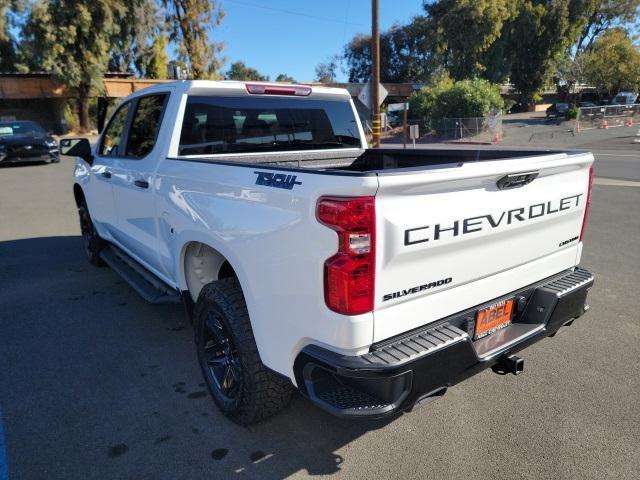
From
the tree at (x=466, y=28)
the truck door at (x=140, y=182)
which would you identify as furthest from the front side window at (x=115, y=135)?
the tree at (x=466, y=28)

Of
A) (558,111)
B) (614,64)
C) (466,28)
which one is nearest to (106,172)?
(558,111)

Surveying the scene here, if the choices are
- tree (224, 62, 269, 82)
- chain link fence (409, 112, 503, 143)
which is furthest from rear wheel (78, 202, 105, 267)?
tree (224, 62, 269, 82)

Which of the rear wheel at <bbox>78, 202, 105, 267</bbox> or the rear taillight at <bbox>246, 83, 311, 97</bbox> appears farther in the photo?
the rear wheel at <bbox>78, 202, 105, 267</bbox>

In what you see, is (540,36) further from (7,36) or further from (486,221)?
(486,221)

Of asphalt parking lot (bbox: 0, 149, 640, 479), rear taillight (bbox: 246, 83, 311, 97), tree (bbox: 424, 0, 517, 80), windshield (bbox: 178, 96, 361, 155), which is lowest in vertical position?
asphalt parking lot (bbox: 0, 149, 640, 479)

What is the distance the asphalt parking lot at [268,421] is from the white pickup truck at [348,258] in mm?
310

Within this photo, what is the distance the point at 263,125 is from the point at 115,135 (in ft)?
5.62

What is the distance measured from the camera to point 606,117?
3556cm

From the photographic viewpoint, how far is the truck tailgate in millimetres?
1981

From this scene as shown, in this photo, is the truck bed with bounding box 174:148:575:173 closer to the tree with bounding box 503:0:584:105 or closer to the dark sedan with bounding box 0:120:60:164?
the dark sedan with bounding box 0:120:60:164

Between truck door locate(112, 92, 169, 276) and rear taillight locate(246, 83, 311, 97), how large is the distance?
26.5 inches

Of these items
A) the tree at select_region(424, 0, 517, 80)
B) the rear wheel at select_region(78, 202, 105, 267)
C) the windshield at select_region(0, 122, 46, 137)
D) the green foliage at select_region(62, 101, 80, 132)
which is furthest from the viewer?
the tree at select_region(424, 0, 517, 80)

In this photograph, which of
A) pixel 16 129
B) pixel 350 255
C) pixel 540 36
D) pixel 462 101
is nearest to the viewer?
pixel 350 255

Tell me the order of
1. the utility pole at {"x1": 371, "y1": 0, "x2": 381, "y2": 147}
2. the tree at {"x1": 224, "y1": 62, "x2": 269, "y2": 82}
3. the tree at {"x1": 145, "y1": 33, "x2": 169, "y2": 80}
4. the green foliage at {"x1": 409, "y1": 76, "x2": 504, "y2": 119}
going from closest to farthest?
the utility pole at {"x1": 371, "y1": 0, "x2": 381, "y2": 147}, the green foliage at {"x1": 409, "y1": 76, "x2": 504, "y2": 119}, the tree at {"x1": 145, "y1": 33, "x2": 169, "y2": 80}, the tree at {"x1": 224, "y1": 62, "x2": 269, "y2": 82}
